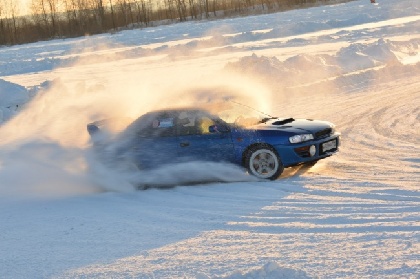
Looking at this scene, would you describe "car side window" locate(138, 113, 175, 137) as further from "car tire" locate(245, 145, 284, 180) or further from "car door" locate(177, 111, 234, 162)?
"car tire" locate(245, 145, 284, 180)

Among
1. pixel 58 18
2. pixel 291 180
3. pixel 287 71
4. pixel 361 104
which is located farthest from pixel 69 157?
pixel 58 18

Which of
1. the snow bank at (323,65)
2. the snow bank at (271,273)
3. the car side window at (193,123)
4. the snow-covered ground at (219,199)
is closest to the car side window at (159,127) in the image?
the car side window at (193,123)

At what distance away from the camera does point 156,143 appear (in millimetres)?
11000

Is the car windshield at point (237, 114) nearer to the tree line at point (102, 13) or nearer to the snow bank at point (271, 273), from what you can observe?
the snow bank at point (271, 273)

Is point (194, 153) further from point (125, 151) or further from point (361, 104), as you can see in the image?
point (361, 104)

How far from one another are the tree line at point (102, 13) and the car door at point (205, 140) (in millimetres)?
55791

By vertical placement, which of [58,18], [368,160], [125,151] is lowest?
[368,160]

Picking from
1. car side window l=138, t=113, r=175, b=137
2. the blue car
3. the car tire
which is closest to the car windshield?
the blue car

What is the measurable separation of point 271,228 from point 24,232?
10.9ft

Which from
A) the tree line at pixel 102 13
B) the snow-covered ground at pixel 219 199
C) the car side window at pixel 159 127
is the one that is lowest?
the snow-covered ground at pixel 219 199

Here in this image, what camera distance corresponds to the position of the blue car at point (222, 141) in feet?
34.7

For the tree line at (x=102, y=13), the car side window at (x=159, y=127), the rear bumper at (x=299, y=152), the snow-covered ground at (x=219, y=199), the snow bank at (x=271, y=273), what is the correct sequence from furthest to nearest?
the tree line at (x=102, y=13), the car side window at (x=159, y=127), the rear bumper at (x=299, y=152), the snow-covered ground at (x=219, y=199), the snow bank at (x=271, y=273)

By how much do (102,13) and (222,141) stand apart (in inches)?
2602

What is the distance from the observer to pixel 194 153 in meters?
10.8
